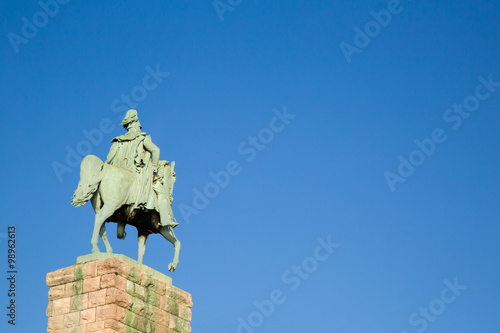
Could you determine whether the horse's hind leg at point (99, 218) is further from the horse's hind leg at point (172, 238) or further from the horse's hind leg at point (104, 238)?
the horse's hind leg at point (172, 238)

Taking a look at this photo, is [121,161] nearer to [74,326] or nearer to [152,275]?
[152,275]

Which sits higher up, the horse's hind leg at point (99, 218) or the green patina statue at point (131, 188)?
the green patina statue at point (131, 188)

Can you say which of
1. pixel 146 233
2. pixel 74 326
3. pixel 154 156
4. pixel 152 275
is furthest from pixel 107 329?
pixel 154 156

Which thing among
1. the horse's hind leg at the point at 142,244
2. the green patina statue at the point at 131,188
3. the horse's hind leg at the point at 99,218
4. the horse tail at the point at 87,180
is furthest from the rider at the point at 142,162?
the horse tail at the point at 87,180

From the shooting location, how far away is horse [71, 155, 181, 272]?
21.2m

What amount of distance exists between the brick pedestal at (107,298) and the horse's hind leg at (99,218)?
1.37 feet

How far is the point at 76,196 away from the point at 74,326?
3.26m

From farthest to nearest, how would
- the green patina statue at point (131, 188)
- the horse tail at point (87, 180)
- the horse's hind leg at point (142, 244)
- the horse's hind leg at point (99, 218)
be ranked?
the horse's hind leg at point (142, 244) → the green patina statue at point (131, 188) → the horse tail at point (87, 180) → the horse's hind leg at point (99, 218)

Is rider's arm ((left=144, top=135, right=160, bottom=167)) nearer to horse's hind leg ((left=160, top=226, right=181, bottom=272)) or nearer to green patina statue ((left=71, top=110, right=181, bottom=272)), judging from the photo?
green patina statue ((left=71, top=110, right=181, bottom=272))

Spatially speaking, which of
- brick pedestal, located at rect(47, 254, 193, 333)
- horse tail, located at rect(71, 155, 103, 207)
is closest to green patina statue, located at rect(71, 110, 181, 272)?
horse tail, located at rect(71, 155, 103, 207)

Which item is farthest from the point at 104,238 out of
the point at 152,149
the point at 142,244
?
the point at 152,149

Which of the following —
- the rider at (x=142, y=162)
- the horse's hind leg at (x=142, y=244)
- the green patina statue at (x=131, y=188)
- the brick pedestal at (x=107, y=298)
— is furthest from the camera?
the horse's hind leg at (x=142, y=244)

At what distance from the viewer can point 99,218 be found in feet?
69.4

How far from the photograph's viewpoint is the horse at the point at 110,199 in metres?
21.2
